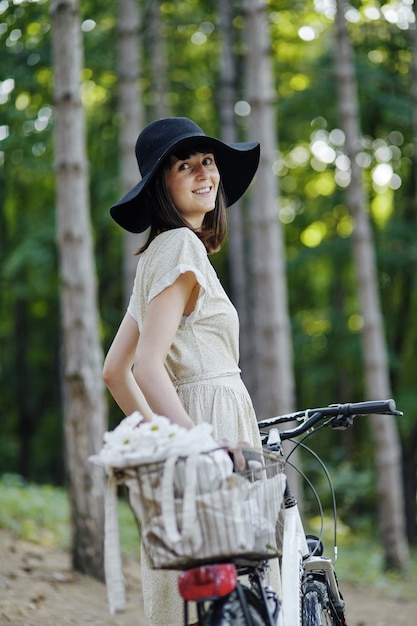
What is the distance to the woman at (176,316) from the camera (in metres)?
2.85

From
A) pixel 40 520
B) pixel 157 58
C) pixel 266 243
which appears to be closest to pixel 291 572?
pixel 266 243

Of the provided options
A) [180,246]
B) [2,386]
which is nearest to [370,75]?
[180,246]

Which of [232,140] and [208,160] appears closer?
[208,160]

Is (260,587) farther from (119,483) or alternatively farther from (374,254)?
(374,254)

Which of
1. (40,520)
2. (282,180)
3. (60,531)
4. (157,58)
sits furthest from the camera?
(282,180)

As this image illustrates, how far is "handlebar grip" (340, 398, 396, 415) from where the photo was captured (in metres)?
3.15

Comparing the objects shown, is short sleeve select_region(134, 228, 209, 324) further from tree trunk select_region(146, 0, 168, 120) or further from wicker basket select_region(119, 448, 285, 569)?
tree trunk select_region(146, 0, 168, 120)

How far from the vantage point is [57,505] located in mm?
12125

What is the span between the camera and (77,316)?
303 inches

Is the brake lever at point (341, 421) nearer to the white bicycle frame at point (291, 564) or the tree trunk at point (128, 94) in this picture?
the white bicycle frame at point (291, 564)

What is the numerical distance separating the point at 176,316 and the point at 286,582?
37.7 inches

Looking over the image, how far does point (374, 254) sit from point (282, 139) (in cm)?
324

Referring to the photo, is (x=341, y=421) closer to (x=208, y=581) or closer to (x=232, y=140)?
(x=208, y=581)

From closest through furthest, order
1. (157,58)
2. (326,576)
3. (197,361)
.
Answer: (197,361) < (326,576) < (157,58)
